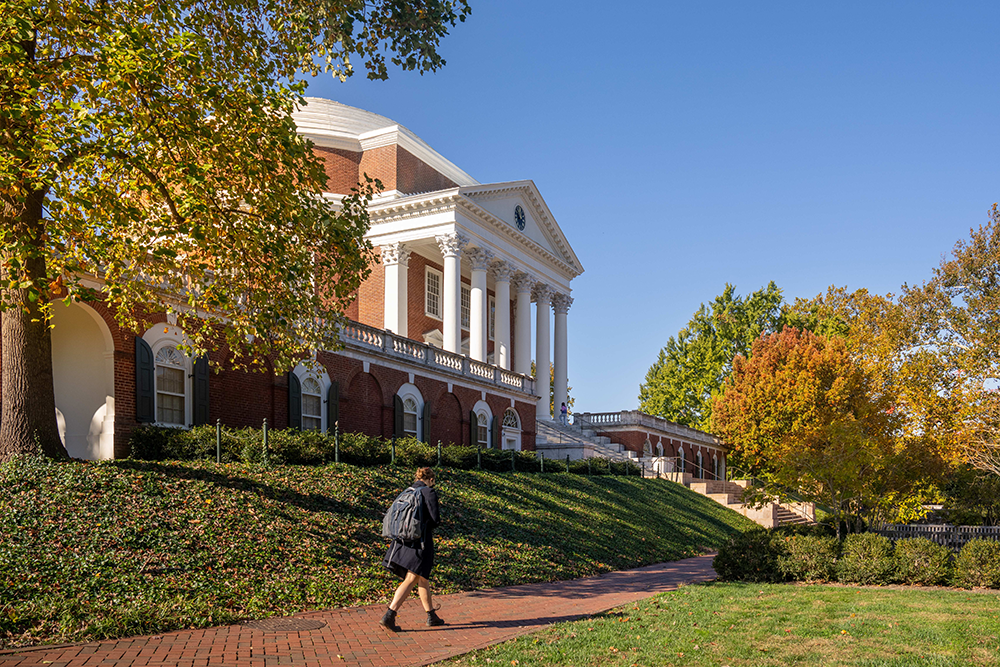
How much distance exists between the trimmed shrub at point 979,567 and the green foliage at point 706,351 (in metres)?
45.0

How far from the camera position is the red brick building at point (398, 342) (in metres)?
18.2

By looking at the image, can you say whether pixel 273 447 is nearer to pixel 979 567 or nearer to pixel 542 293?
pixel 979 567

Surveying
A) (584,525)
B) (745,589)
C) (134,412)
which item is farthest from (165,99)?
(584,525)

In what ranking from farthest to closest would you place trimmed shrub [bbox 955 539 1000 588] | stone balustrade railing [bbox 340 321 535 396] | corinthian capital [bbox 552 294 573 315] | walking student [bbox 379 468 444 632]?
corinthian capital [bbox 552 294 573 315]
stone balustrade railing [bbox 340 321 535 396]
trimmed shrub [bbox 955 539 1000 588]
walking student [bbox 379 468 444 632]

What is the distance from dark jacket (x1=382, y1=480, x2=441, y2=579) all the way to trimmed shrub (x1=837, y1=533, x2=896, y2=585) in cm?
888

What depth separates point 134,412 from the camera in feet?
59.2

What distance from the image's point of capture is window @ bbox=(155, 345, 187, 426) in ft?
62.7

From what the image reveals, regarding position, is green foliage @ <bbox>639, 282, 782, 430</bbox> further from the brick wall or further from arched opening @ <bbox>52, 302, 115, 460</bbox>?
arched opening @ <bbox>52, 302, 115, 460</bbox>

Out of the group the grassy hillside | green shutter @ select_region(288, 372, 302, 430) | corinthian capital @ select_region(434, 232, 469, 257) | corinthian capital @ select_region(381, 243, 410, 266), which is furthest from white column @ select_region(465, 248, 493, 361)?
the grassy hillside

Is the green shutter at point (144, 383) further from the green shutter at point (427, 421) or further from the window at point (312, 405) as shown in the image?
the green shutter at point (427, 421)

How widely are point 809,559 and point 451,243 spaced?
2833 centimetres

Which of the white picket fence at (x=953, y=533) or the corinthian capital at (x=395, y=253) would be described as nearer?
the white picket fence at (x=953, y=533)

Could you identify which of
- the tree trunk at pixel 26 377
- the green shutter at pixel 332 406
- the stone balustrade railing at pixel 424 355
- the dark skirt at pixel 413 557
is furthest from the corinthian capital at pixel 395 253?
the dark skirt at pixel 413 557

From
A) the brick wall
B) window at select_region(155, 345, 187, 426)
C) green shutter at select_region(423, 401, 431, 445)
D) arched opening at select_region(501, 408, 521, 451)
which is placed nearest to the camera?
window at select_region(155, 345, 187, 426)
